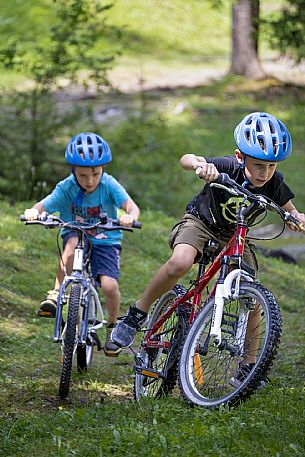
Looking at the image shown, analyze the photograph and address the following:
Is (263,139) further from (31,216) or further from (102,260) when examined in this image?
(102,260)

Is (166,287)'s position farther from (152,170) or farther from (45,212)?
(152,170)

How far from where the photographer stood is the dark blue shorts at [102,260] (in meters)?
7.13

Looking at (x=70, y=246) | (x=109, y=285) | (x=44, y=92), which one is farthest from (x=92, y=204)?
(x=44, y=92)

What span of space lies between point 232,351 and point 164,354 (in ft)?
3.28

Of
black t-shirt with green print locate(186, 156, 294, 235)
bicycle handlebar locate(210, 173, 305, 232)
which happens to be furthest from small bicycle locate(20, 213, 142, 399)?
bicycle handlebar locate(210, 173, 305, 232)

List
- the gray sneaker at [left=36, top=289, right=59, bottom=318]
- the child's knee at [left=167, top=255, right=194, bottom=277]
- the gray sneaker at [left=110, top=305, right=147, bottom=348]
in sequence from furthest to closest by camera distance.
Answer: the gray sneaker at [left=36, top=289, right=59, bottom=318] → the gray sneaker at [left=110, top=305, right=147, bottom=348] → the child's knee at [left=167, top=255, right=194, bottom=277]

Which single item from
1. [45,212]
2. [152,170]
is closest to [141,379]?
[45,212]

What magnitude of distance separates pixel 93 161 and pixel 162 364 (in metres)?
1.64

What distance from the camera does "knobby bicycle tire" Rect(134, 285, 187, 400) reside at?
5.89 m

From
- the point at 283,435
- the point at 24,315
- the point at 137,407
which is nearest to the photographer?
the point at 283,435

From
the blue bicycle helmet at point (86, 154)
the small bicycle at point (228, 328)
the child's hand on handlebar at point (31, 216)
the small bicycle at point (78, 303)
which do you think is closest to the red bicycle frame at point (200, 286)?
the small bicycle at point (228, 328)

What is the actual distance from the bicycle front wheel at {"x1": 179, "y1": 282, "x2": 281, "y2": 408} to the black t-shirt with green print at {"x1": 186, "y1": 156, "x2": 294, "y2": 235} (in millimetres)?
626

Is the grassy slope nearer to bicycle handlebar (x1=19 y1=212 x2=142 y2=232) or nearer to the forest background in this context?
the forest background

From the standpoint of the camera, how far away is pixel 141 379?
6.39m
